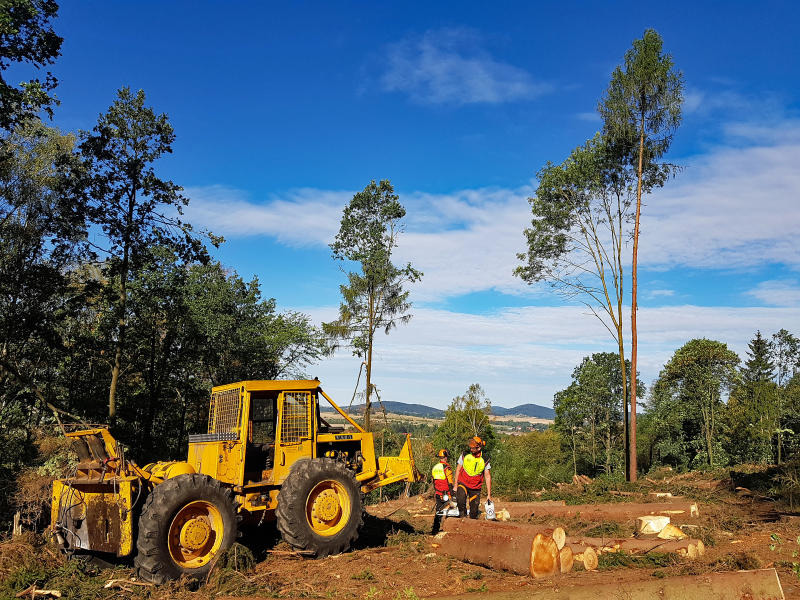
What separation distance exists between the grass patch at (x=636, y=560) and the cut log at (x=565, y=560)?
549mm

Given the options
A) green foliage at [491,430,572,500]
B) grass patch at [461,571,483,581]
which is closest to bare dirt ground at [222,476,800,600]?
grass patch at [461,571,483,581]

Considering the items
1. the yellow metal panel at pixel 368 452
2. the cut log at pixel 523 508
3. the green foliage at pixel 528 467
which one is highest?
the yellow metal panel at pixel 368 452

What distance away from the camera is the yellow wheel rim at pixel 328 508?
32.0 ft

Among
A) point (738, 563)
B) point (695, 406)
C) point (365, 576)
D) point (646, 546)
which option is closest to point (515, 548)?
point (365, 576)

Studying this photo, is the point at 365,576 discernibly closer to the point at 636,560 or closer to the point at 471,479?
the point at 471,479

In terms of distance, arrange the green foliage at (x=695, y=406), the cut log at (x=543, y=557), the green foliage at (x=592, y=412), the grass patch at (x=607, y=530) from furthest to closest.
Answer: the green foliage at (x=592, y=412) → the green foliage at (x=695, y=406) → the grass patch at (x=607, y=530) → the cut log at (x=543, y=557)

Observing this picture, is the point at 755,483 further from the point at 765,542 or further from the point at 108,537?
the point at 108,537

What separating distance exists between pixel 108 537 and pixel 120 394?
19524 mm

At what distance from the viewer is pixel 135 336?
2470 cm

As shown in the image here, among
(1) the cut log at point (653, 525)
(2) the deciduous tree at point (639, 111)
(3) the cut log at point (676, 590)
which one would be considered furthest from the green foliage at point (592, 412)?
(3) the cut log at point (676, 590)

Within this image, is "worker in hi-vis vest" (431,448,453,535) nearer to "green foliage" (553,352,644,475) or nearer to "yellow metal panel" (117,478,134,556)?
"yellow metal panel" (117,478,134,556)

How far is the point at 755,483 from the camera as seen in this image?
58.5 feet

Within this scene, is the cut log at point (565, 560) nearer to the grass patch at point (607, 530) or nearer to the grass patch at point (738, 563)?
the grass patch at point (738, 563)

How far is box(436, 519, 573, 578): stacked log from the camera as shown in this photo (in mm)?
8008
